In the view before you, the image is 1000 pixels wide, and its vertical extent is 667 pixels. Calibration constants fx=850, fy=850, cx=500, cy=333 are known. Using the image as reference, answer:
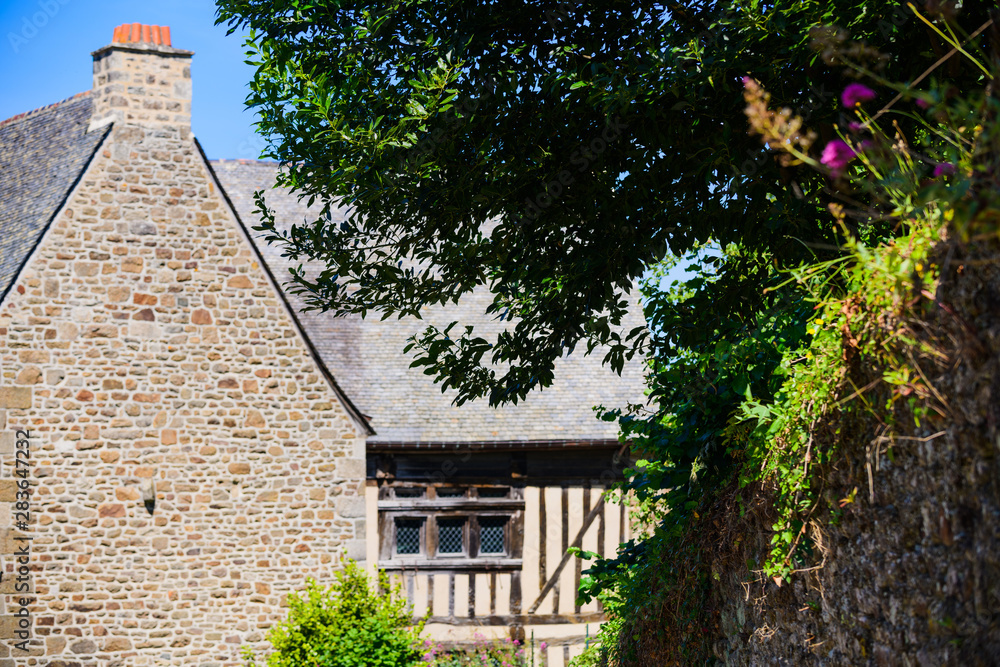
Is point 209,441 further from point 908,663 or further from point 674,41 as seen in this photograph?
point 908,663

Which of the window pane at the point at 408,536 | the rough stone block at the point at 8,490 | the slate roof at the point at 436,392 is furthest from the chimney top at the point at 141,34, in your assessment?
the window pane at the point at 408,536

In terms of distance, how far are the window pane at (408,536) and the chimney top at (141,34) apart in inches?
286

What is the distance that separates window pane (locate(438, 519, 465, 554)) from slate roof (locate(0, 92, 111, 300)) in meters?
6.37

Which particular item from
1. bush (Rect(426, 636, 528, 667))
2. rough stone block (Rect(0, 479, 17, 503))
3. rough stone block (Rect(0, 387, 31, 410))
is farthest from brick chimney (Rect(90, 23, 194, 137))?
bush (Rect(426, 636, 528, 667))

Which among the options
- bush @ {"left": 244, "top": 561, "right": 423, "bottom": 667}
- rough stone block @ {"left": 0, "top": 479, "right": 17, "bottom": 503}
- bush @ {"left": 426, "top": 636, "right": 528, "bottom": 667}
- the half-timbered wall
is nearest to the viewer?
bush @ {"left": 244, "top": 561, "right": 423, "bottom": 667}

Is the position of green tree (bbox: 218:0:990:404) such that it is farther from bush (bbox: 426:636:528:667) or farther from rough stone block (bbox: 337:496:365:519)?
bush (bbox: 426:636:528:667)

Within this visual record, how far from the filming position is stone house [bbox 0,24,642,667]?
9906 mm

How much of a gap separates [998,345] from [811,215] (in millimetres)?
2638

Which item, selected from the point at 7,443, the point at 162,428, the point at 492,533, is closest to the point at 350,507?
the point at 492,533

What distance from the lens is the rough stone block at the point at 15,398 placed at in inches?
388

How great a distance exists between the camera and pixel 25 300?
10117 mm

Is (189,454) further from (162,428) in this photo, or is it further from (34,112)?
(34,112)

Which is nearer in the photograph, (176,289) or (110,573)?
(110,573)

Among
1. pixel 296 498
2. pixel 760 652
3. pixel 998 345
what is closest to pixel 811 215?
pixel 760 652
